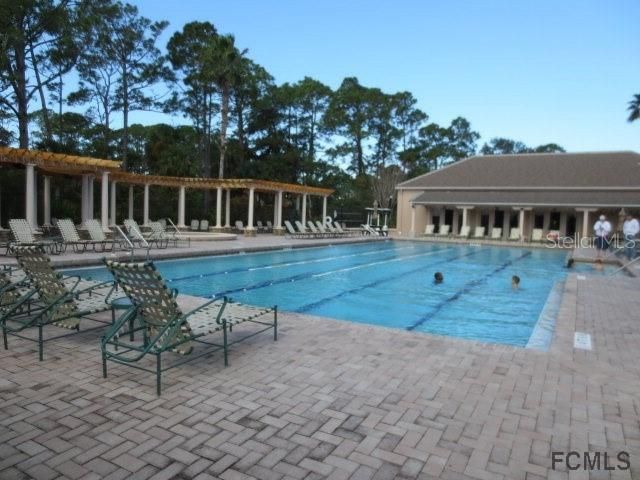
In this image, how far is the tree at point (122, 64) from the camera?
26.4 meters

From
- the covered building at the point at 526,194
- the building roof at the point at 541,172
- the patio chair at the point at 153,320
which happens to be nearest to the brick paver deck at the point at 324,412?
the patio chair at the point at 153,320

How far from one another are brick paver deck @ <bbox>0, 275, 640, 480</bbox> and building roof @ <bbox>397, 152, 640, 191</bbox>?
28.0 m

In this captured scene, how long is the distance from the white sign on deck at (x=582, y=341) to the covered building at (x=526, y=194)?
23059 millimetres

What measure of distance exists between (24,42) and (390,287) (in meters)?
20.7

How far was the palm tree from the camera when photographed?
2953 centimetres

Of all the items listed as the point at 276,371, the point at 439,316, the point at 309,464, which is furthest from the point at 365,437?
the point at 439,316

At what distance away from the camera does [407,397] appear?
3.37 meters

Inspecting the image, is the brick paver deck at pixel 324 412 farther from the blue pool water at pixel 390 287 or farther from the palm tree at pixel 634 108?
the palm tree at pixel 634 108

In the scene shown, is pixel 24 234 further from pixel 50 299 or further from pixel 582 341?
pixel 582 341

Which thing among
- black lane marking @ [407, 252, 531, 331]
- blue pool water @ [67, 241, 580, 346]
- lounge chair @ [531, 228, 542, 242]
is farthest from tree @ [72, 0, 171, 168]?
A: lounge chair @ [531, 228, 542, 242]

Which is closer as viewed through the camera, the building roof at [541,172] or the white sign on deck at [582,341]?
the white sign on deck at [582,341]

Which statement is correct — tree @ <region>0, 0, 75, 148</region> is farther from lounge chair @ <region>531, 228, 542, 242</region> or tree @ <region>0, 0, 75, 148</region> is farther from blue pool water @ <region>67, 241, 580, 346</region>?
lounge chair @ <region>531, 228, 542, 242</region>

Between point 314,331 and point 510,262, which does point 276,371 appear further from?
point 510,262

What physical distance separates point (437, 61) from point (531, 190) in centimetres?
1243
